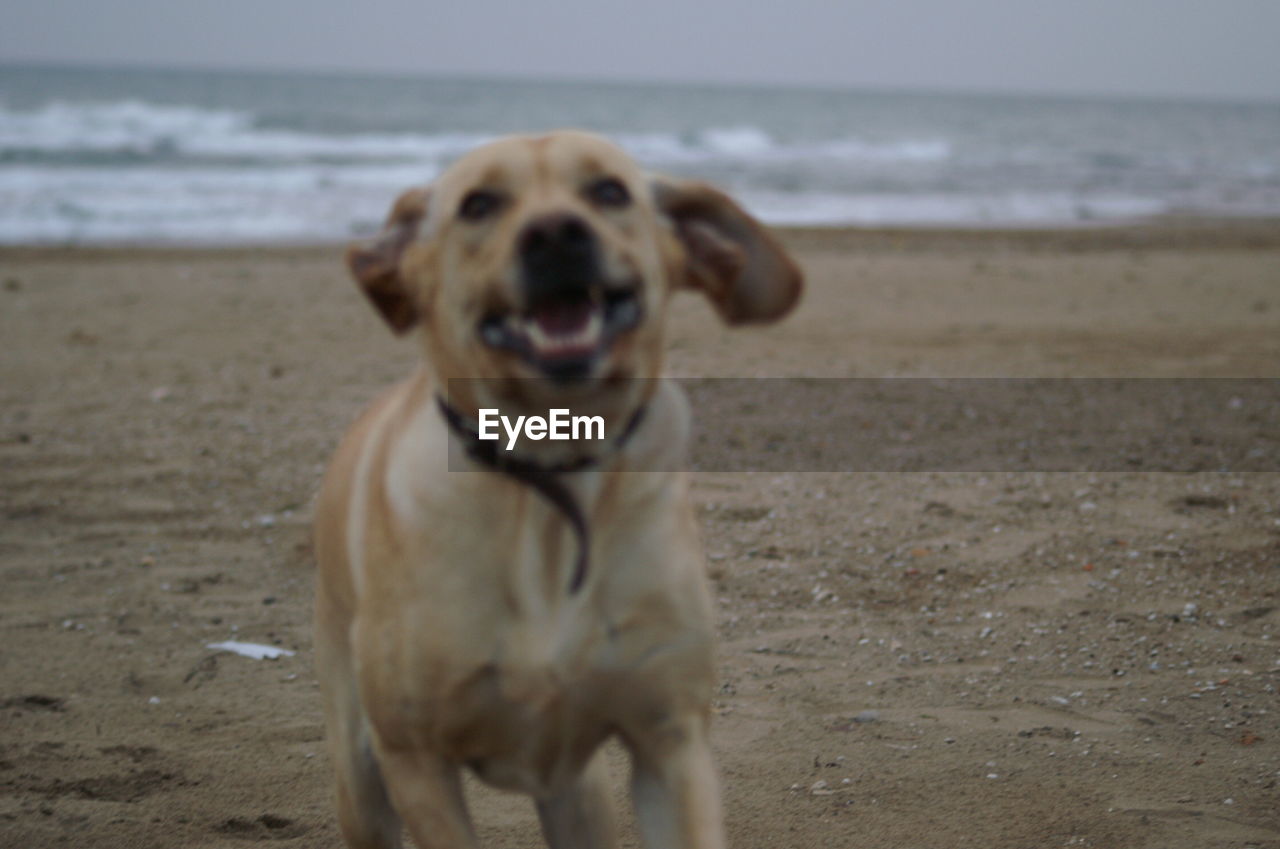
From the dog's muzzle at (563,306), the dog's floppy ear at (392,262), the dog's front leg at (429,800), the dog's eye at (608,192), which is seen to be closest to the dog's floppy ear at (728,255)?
the dog's eye at (608,192)

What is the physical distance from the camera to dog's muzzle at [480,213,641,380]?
1964mm

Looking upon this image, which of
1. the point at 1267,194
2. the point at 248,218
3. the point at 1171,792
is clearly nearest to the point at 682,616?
the point at 1171,792

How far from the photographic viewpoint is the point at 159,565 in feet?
16.0

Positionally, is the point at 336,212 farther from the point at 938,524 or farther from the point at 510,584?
the point at 510,584

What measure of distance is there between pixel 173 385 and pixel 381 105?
1740 inches

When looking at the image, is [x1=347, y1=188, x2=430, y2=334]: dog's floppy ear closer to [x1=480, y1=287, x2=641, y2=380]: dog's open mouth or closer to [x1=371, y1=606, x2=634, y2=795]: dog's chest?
[x1=480, y1=287, x2=641, y2=380]: dog's open mouth

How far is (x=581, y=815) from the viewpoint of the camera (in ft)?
8.83

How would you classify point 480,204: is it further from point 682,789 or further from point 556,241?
point 682,789

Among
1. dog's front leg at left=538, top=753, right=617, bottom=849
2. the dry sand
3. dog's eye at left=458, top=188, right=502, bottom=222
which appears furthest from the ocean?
dog's eye at left=458, top=188, right=502, bottom=222

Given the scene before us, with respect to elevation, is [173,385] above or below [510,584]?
below

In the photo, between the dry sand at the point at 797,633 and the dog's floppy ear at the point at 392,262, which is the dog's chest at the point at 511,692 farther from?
the dry sand at the point at 797,633
